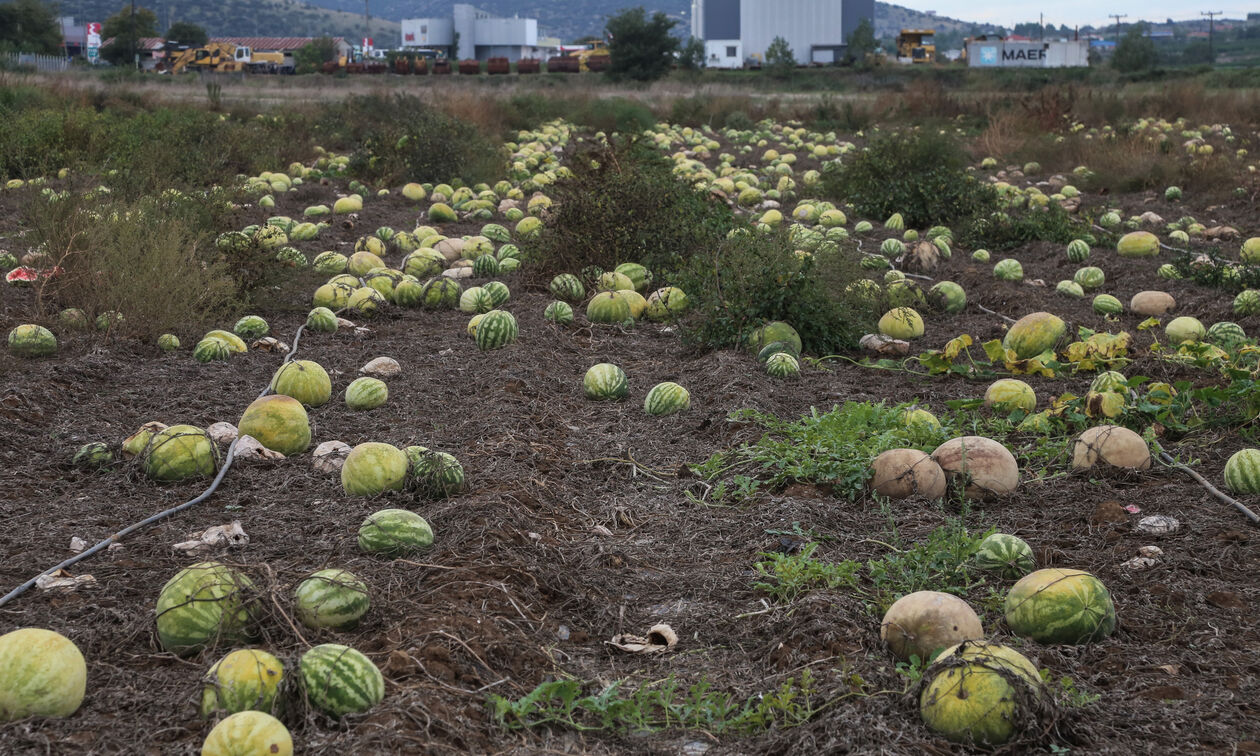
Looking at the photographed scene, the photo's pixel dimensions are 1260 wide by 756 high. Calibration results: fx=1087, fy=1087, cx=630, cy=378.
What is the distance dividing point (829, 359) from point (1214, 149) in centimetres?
1653

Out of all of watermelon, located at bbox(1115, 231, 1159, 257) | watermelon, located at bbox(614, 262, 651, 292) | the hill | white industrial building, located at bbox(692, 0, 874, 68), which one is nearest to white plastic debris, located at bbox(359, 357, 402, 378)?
watermelon, located at bbox(614, 262, 651, 292)

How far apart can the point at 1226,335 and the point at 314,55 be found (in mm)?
90579

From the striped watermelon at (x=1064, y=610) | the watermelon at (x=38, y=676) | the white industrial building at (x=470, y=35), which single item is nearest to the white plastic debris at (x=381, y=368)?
the watermelon at (x=38, y=676)

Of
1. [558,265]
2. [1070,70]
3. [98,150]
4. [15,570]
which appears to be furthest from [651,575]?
[1070,70]

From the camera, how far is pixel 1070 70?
5350 centimetres

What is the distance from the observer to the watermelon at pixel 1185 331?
24.2ft

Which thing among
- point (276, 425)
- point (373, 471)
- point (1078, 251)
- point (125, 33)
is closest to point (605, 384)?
point (276, 425)

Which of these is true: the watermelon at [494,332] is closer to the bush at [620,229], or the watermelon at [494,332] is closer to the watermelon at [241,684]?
the bush at [620,229]

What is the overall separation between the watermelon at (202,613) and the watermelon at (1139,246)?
409 inches

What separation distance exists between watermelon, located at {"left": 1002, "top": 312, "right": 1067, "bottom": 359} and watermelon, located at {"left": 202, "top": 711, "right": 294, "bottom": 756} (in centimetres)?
548

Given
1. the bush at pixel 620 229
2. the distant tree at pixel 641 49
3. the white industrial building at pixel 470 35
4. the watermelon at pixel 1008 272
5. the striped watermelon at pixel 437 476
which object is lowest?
the striped watermelon at pixel 437 476

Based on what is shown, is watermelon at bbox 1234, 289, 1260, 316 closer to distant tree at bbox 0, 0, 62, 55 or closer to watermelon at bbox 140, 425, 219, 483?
watermelon at bbox 140, 425, 219, 483

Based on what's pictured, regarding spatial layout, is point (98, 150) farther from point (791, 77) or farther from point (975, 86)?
point (791, 77)

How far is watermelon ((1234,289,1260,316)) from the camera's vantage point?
8.23 metres
